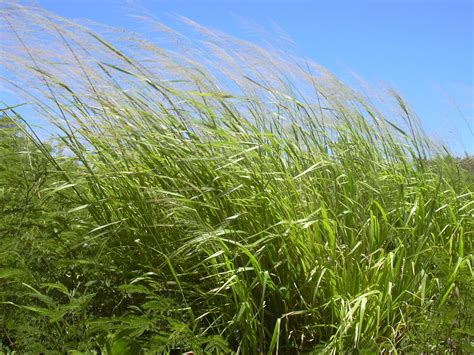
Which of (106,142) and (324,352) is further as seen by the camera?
(106,142)

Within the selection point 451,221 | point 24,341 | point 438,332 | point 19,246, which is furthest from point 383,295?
point 19,246

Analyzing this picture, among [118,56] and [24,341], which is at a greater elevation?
[118,56]

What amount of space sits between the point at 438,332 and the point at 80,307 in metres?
1.43

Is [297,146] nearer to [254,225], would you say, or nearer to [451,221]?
[254,225]

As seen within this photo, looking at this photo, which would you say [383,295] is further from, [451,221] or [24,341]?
[24,341]

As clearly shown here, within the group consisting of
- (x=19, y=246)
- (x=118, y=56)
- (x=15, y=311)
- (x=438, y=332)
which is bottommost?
(x=15, y=311)

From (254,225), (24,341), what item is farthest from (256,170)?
(24,341)

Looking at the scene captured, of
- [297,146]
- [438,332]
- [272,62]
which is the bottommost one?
[438,332]

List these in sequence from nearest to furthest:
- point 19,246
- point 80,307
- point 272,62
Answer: point 80,307 → point 19,246 → point 272,62

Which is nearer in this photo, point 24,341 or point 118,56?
point 24,341

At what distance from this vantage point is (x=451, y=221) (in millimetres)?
3498

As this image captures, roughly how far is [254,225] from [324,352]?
2.21 feet

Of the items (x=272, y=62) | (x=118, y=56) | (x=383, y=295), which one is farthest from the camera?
(x=272, y=62)

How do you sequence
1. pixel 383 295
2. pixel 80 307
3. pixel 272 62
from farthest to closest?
pixel 272 62
pixel 383 295
pixel 80 307
